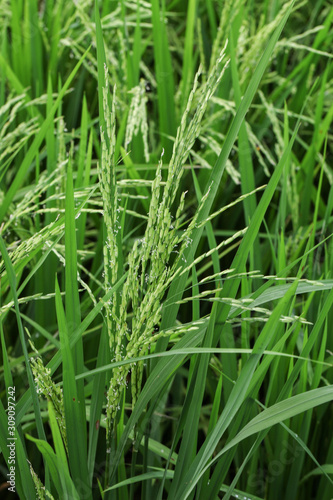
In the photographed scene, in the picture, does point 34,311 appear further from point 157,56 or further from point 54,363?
point 157,56

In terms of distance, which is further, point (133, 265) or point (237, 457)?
point (237, 457)

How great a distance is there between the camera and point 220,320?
70 centimetres

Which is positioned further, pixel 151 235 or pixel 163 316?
pixel 163 316

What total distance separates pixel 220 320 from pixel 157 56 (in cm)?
77

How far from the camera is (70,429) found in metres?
0.69

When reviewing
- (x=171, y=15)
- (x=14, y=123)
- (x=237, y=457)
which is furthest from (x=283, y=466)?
(x=171, y=15)

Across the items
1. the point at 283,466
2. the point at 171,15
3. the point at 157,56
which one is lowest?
the point at 283,466

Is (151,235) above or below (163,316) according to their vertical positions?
above

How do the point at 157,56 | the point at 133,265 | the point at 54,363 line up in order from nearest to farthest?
the point at 133,265, the point at 54,363, the point at 157,56

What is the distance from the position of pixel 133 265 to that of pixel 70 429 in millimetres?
237

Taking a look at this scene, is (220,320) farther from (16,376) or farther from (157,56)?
(157,56)

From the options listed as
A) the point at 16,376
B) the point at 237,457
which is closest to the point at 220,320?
the point at 237,457

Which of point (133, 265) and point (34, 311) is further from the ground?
point (133, 265)

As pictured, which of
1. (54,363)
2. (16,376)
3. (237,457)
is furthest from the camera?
(16,376)
